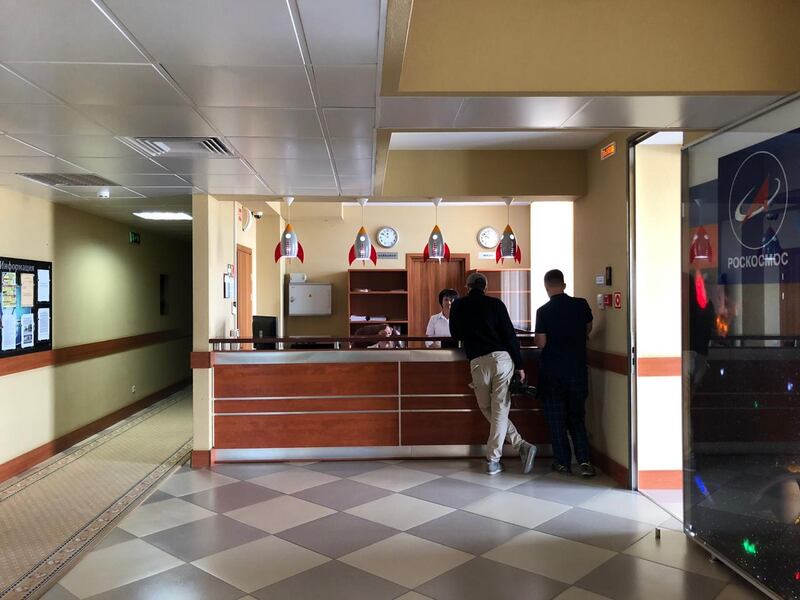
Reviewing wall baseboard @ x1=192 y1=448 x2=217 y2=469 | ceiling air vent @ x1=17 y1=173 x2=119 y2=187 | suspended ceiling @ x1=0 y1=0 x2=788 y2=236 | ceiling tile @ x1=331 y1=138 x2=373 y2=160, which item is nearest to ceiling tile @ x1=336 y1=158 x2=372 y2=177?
suspended ceiling @ x1=0 y1=0 x2=788 y2=236

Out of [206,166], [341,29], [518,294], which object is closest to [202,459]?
[206,166]

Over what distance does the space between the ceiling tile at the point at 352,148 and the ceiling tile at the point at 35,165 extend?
6.60ft

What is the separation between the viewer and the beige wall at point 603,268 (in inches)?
200


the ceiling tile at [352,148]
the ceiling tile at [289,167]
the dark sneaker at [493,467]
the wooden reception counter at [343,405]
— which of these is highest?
the ceiling tile at [352,148]

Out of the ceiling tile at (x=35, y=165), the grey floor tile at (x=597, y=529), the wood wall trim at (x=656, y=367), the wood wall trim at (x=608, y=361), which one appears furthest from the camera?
the wood wall trim at (x=608, y=361)

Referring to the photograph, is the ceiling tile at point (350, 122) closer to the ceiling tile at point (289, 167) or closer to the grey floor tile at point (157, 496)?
the ceiling tile at point (289, 167)

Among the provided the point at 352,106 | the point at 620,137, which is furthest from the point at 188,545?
the point at 620,137

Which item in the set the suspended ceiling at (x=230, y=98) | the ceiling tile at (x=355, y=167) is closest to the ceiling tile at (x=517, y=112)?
the suspended ceiling at (x=230, y=98)

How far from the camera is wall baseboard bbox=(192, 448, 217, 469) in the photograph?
18.9 feet

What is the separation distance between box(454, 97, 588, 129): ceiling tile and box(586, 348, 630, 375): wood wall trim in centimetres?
223

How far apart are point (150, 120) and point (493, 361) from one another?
11.1ft

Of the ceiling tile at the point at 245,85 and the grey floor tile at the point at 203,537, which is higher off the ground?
the ceiling tile at the point at 245,85

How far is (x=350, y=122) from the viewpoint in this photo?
360 cm

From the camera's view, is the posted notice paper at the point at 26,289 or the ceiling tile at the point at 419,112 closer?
the ceiling tile at the point at 419,112
